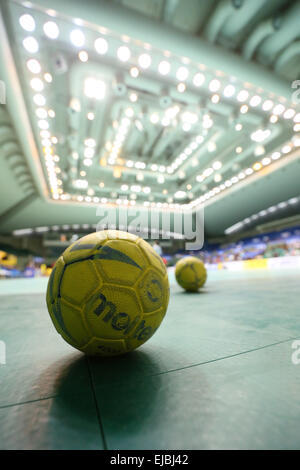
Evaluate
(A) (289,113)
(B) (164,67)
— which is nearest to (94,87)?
(B) (164,67)

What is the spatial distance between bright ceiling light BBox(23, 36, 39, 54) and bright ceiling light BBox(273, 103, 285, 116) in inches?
340

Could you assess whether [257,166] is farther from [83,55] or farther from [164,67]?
[83,55]

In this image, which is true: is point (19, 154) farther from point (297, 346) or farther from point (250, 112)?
point (297, 346)

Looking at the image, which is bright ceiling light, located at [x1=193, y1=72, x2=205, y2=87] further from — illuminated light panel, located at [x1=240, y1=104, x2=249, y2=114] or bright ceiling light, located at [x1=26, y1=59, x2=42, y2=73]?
bright ceiling light, located at [x1=26, y1=59, x2=42, y2=73]

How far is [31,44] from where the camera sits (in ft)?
19.1

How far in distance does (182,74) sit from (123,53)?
76.3 inches

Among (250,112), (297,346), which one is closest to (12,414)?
(297,346)

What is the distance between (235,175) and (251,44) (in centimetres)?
1018

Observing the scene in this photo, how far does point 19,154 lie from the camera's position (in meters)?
11.8

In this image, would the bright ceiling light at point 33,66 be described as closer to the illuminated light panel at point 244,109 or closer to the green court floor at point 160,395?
the illuminated light panel at point 244,109

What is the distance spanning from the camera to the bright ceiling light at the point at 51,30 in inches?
205

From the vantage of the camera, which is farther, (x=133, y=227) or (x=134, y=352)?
(x=133, y=227)

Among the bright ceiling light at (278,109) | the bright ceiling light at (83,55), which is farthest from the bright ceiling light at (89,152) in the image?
the bright ceiling light at (278,109)
